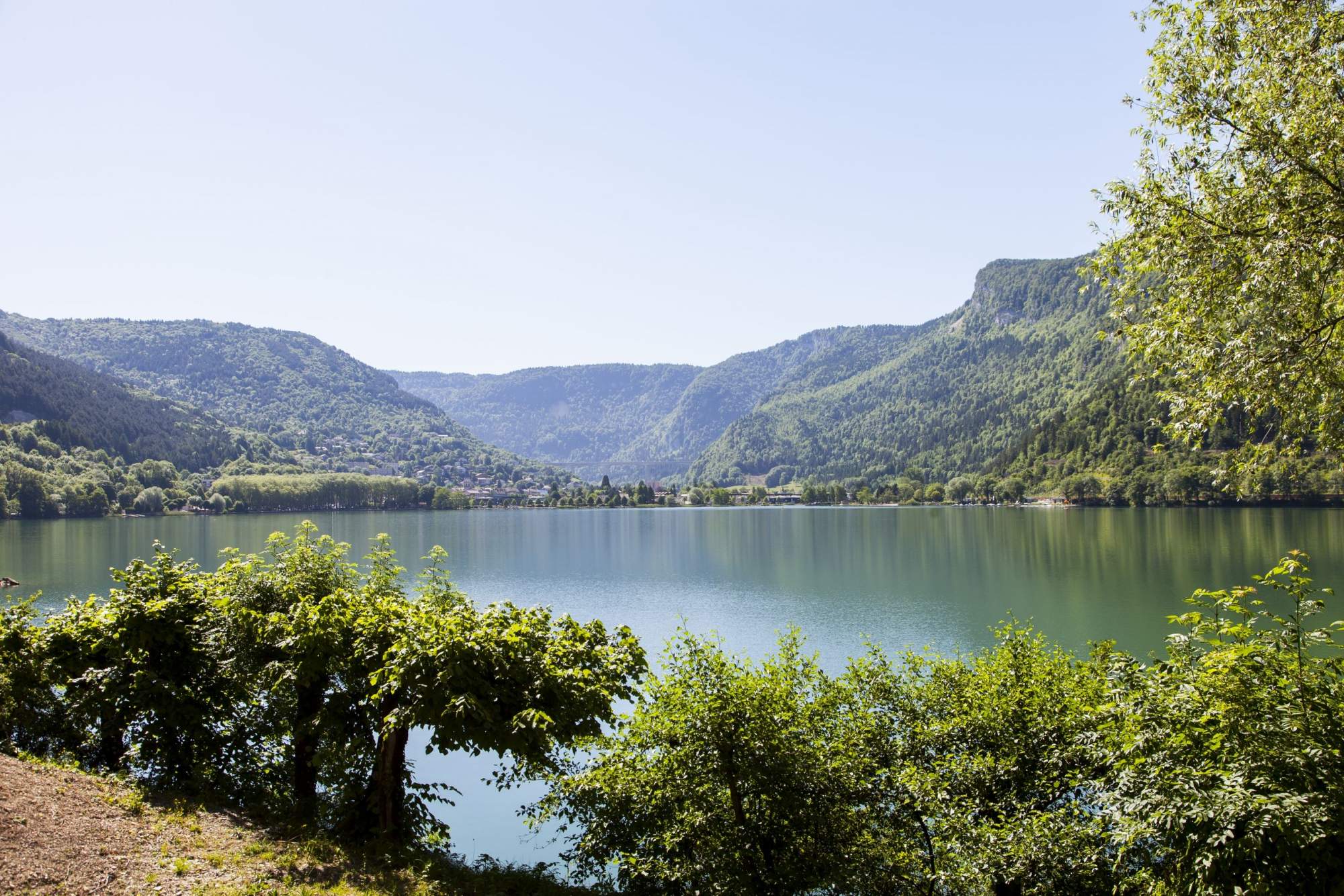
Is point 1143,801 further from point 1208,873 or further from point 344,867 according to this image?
point 344,867

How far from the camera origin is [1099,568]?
63.5 m

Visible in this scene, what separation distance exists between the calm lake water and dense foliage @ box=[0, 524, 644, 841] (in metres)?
5.41

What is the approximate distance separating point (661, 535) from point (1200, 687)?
120 metres

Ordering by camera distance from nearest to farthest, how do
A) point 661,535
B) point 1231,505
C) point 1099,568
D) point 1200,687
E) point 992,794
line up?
point 1200,687 → point 992,794 → point 1099,568 → point 661,535 → point 1231,505

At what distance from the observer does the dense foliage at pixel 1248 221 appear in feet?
36.0

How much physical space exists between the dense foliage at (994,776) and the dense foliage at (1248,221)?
3.03 meters

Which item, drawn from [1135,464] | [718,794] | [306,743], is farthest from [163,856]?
[1135,464]

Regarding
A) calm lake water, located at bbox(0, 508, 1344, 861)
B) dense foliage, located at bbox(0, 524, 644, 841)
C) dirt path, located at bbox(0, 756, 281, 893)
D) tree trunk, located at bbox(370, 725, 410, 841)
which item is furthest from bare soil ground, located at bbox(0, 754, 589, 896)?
calm lake water, located at bbox(0, 508, 1344, 861)

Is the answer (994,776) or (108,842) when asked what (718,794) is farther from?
(108,842)

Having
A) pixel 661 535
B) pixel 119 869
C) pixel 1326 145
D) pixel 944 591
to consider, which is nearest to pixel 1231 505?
pixel 661 535

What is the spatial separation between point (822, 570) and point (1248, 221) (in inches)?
2451

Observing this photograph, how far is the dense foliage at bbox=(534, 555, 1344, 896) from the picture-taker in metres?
7.48

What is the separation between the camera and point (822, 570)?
72.1 meters

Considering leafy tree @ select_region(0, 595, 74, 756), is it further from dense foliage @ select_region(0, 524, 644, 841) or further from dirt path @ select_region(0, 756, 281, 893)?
dirt path @ select_region(0, 756, 281, 893)
